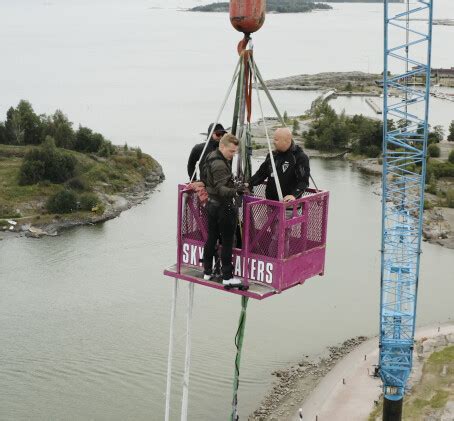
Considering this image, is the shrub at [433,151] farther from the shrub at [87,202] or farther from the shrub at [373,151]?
the shrub at [87,202]

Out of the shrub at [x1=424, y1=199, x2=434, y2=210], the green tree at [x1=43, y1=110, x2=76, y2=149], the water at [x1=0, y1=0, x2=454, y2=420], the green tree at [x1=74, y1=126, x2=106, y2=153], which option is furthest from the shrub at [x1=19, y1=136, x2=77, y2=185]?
the shrub at [x1=424, y1=199, x2=434, y2=210]

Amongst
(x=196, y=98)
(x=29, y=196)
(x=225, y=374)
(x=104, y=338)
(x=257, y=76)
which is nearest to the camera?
(x=257, y=76)

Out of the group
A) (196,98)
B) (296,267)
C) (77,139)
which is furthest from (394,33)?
(296,267)

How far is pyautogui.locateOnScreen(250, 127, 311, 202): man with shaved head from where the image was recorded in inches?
328

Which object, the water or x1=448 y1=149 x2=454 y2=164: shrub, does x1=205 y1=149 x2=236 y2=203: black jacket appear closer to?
the water

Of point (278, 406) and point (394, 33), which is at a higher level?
point (394, 33)

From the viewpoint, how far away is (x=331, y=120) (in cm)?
6088

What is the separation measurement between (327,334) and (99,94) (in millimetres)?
62555

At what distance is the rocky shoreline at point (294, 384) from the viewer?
21.8 m

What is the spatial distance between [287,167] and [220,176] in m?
0.78

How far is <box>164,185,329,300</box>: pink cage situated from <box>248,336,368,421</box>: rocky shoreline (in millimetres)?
13325

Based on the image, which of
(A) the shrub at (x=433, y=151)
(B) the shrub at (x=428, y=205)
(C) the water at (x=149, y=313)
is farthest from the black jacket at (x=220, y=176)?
(A) the shrub at (x=433, y=151)

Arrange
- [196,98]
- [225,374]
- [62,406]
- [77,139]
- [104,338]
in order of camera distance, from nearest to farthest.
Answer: [62,406] → [225,374] → [104,338] → [77,139] → [196,98]

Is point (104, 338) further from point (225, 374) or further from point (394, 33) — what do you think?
point (394, 33)
